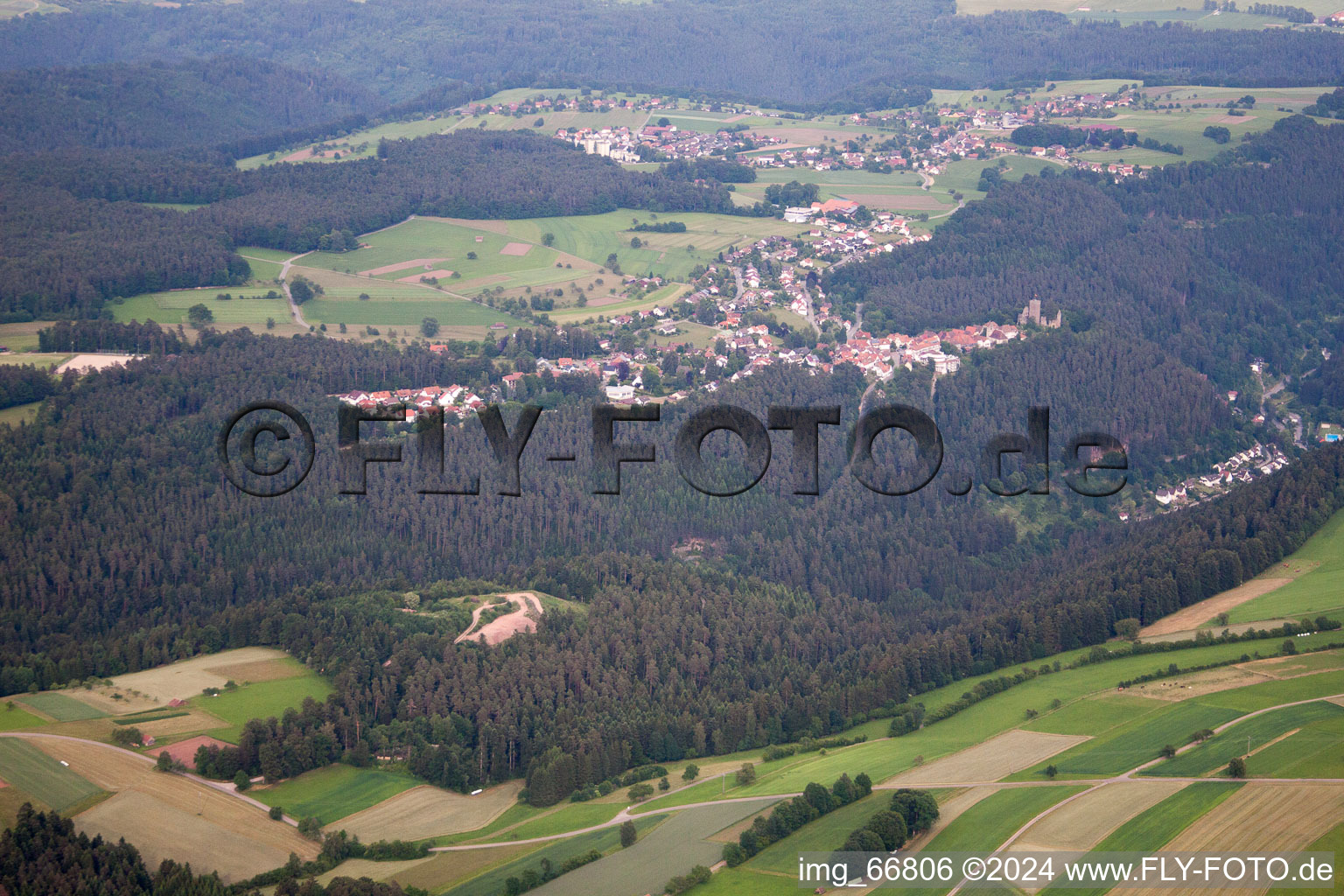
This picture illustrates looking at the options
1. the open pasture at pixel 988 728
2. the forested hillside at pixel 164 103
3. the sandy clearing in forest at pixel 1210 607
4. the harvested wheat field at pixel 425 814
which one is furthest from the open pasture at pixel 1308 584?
the forested hillside at pixel 164 103

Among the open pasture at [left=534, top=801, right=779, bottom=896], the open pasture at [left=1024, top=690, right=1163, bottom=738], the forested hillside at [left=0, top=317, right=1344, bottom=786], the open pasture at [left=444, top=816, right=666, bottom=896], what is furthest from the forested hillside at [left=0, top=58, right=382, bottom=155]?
the open pasture at [left=1024, top=690, right=1163, bottom=738]

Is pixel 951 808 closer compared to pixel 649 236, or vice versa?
pixel 951 808

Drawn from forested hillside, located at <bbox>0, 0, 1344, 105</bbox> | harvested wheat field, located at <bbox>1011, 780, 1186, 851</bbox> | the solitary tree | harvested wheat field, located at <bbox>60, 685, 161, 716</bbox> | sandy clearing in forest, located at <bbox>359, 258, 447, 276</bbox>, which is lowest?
harvested wheat field, located at <bbox>1011, 780, 1186, 851</bbox>

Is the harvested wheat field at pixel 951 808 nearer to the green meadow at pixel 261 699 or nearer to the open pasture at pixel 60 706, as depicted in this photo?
the green meadow at pixel 261 699

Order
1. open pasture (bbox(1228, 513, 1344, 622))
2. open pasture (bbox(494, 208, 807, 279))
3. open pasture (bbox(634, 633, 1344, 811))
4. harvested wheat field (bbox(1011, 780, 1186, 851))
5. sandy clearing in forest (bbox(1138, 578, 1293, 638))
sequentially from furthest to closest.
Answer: open pasture (bbox(494, 208, 807, 279)) → sandy clearing in forest (bbox(1138, 578, 1293, 638)) → open pasture (bbox(1228, 513, 1344, 622)) → open pasture (bbox(634, 633, 1344, 811)) → harvested wheat field (bbox(1011, 780, 1186, 851))

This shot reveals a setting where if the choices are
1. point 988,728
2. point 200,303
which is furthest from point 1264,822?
point 200,303

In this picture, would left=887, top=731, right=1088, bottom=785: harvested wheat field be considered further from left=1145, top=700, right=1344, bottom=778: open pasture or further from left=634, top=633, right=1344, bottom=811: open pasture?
left=1145, top=700, right=1344, bottom=778: open pasture

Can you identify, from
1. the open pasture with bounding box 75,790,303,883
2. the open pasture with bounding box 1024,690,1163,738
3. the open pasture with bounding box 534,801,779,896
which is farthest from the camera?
the open pasture with bounding box 1024,690,1163,738

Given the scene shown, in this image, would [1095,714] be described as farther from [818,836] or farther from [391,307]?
[391,307]
